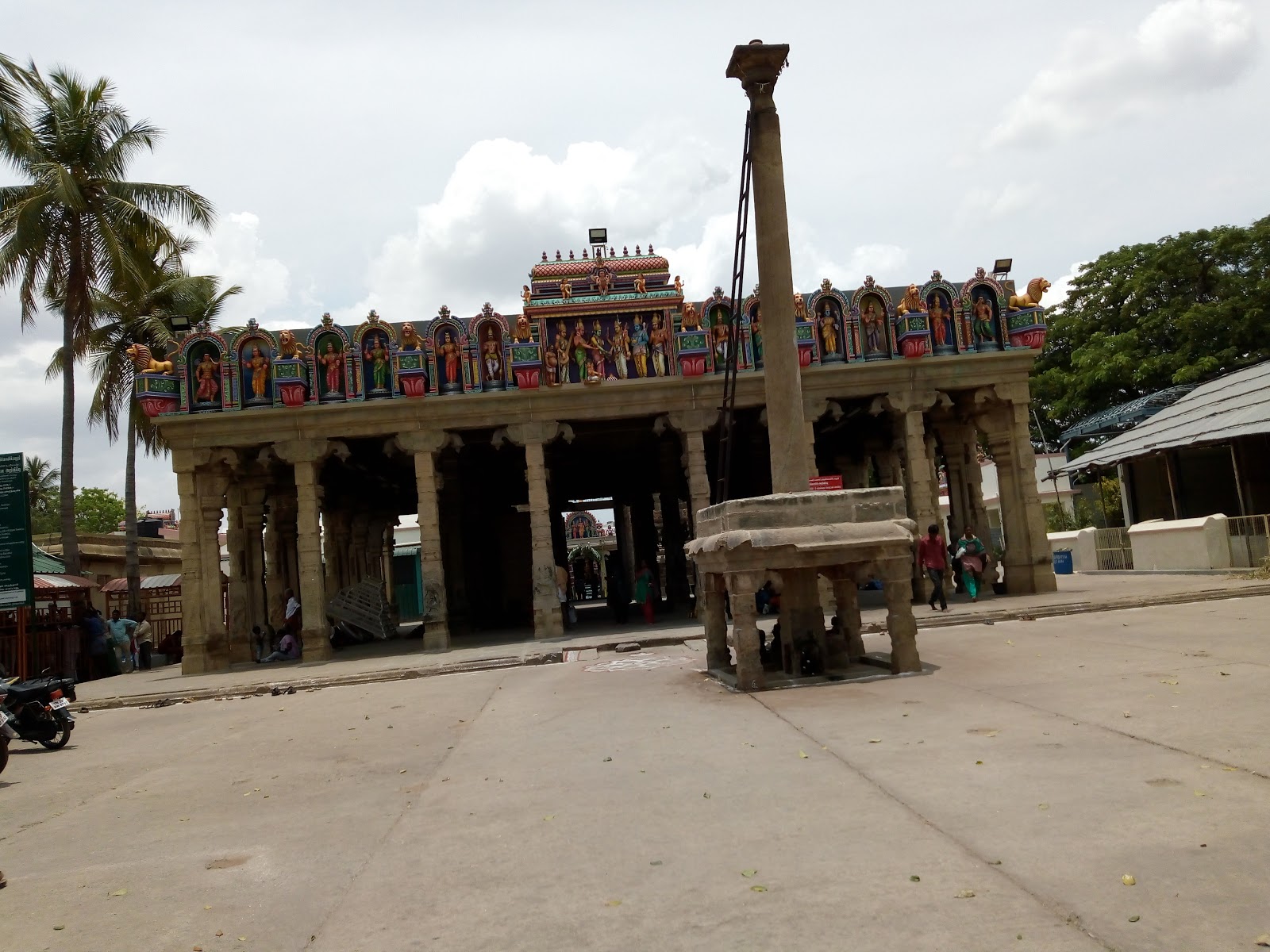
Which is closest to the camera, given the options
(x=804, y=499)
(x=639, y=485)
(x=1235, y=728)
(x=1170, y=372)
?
(x=1235, y=728)

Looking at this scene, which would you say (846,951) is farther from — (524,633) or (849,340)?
(524,633)

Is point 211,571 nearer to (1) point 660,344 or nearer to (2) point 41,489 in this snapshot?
(1) point 660,344

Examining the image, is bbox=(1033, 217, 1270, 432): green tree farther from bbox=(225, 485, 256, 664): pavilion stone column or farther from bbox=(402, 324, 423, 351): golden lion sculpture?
bbox=(225, 485, 256, 664): pavilion stone column

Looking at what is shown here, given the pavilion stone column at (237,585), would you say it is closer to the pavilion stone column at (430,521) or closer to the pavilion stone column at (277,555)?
the pavilion stone column at (277,555)

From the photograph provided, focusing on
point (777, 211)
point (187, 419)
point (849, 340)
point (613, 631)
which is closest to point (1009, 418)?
point (849, 340)

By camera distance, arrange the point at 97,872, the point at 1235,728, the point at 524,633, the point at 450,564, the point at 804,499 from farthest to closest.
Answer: the point at 450,564 → the point at 524,633 → the point at 804,499 → the point at 1235,728 → the point at 97,872

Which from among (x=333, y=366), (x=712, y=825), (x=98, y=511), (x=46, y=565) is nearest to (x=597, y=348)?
(x=333, y=366)

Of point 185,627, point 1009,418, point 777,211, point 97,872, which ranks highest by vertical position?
point 777,211

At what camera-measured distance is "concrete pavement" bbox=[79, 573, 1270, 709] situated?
15883 mm

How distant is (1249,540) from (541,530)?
1437 cm

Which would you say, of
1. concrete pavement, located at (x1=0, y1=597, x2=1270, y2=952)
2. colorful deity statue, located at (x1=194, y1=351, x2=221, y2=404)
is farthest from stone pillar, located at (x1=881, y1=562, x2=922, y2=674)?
colorful deity statue, located at (x1=194, y1=351, x2=221, y2=404)

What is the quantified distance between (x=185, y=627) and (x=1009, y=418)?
17015 mm

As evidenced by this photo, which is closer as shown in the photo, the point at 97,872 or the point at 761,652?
the point at 97,872

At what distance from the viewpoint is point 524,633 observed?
75.9 ft
